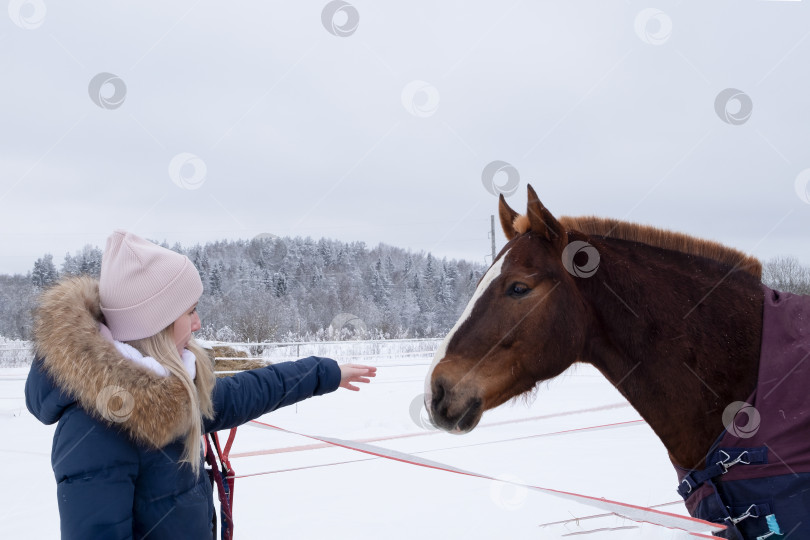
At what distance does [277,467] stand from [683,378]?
4404 mm

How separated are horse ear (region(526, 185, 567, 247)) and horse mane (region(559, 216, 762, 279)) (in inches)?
5.5

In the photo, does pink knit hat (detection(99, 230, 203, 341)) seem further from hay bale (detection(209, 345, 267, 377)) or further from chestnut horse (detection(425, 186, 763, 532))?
hay bale (detection(209, 345, 267, 377))

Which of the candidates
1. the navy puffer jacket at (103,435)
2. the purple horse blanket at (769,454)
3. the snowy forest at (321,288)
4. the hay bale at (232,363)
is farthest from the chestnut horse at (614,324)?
the snowy forest at (321,288)

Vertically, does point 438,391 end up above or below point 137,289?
below

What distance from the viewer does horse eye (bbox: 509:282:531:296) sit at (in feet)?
7.61

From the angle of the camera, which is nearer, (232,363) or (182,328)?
(182,328)

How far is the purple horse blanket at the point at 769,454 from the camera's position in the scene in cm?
181

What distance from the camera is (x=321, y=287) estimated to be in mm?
59219

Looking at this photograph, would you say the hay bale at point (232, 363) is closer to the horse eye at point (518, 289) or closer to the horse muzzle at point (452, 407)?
the horse muzzle at point (452, 407)

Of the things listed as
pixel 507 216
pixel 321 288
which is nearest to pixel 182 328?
pixel 507 216

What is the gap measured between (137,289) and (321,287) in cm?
5821

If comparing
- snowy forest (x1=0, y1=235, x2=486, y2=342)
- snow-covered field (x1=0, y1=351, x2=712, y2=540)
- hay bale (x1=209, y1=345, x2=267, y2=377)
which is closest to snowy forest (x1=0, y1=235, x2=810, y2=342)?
snowy forest (x1=0, y1=235, x2=486, y2=342)

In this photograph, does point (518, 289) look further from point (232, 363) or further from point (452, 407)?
point (232, 363)

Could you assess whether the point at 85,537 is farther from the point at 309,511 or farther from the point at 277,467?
the point at 277,467
